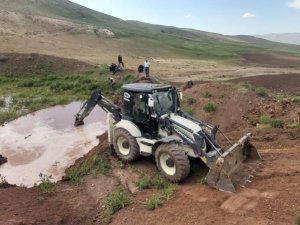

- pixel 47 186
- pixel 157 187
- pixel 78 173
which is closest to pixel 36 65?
pixel 78 173

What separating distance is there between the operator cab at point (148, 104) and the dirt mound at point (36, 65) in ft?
73.3

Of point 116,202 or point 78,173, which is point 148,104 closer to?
point 116,202

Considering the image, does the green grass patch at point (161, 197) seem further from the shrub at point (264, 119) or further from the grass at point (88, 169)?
the shrub at point (264, 119)

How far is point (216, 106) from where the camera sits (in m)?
21.2

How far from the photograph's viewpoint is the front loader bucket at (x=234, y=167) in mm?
10945

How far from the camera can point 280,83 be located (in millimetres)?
31703

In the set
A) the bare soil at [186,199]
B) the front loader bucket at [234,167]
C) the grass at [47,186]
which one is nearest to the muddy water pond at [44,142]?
the grass at [47,186]

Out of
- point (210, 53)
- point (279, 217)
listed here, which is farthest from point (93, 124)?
point (210, 53)

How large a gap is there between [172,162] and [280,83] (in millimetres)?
22118

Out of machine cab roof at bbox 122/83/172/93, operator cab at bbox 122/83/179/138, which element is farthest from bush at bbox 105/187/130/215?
machine cab roof at bbox 122/83/172/93

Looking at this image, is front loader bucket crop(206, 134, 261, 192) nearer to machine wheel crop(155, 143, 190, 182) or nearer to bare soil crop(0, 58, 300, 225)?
bare soil crop(0, 58, 300, 225)

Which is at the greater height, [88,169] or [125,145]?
[125,145]

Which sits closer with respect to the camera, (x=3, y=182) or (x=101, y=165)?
(x=3, y=182)

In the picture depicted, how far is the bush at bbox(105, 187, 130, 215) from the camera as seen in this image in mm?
11141
